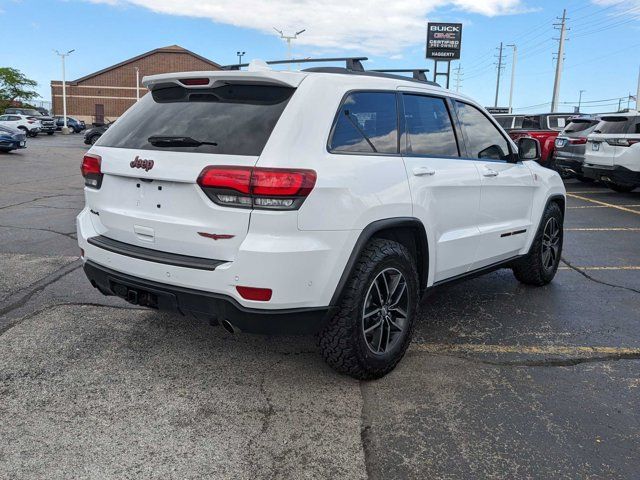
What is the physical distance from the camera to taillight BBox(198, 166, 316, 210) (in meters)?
2.86

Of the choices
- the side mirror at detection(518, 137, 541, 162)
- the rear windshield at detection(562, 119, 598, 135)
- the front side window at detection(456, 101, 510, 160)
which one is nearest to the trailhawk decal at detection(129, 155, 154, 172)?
the front side window at detection(456, 101, 510, 160)

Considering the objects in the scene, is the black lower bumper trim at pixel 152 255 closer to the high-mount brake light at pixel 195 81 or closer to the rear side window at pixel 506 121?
the high-mount brake light at pixel 195 81

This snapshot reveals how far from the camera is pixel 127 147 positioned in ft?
11.3

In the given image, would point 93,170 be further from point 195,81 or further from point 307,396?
point 307,396

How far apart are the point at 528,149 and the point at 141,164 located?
338cm

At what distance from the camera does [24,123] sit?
4175 centimetres

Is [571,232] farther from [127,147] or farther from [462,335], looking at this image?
[127,147]

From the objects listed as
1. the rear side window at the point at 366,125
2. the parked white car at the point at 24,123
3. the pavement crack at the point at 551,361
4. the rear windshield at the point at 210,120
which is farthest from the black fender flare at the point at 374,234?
the parked white car at the point at 24,123

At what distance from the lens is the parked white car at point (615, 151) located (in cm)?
1249

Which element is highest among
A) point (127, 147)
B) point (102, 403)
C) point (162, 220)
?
point (127, 147)

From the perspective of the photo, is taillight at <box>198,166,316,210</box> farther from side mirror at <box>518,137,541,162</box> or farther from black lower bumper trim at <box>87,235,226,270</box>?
A: side mirror at <box>518,137,541,162</box>

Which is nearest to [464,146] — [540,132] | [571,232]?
[571,232]

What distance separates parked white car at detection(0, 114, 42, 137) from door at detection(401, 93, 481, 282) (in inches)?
1673

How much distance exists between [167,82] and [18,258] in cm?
363
